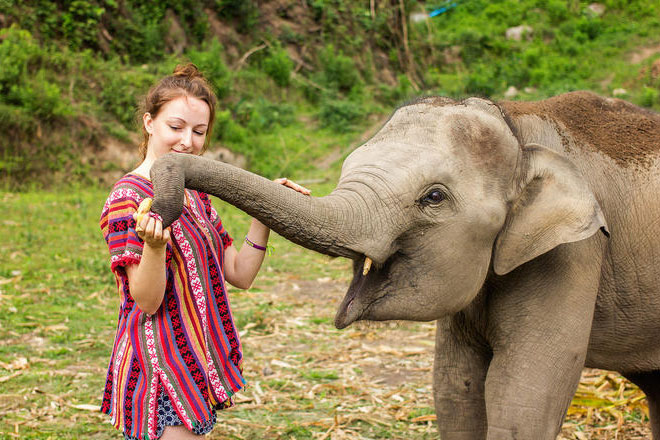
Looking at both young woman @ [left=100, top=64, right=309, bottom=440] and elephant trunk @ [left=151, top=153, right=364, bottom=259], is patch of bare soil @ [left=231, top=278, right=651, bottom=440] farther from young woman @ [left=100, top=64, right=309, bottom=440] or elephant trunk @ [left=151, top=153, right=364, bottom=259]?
elephant trunk @ [left=151, top=153, right=364, bottom=259]

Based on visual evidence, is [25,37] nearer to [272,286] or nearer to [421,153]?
[272,286]

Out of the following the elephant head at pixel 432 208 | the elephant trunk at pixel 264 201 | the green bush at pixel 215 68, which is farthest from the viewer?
the green bush at pixel 215 68

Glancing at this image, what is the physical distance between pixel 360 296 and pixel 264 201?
422 millimetres

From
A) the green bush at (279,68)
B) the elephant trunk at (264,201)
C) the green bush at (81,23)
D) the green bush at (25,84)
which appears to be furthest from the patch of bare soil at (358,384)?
the green bush at (279,68)

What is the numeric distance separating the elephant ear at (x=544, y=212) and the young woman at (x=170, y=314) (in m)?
0.65

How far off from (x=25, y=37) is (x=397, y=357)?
8.69m

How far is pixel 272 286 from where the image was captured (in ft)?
22.0

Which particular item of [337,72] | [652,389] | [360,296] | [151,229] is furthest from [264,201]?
→ [337,72]

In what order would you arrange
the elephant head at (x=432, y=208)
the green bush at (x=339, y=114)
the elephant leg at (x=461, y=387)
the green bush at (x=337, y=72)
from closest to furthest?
the elephant head at (x=432, y=208), the elephant leg at (x=461, y=387), the green bush at (x=339, y=114), the green bush at (x=337, y=72)

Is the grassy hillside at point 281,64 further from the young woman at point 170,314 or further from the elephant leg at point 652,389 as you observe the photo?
the young woman at point 170,314

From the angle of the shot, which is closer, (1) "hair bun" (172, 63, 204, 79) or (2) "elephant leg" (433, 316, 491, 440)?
(1) "hair bun" (172, 63, 204, 79)

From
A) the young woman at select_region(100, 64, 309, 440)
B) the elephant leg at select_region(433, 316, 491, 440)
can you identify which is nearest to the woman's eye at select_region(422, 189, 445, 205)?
the young woman at select_region(100, 64, 309, 440)

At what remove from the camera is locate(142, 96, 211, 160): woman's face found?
2.38 metres

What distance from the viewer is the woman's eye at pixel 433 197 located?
229 cm
